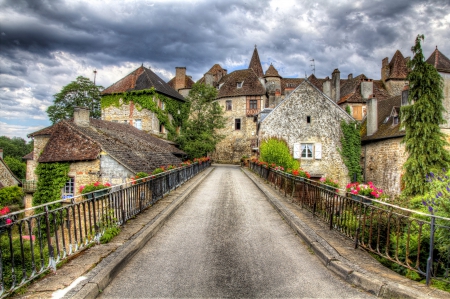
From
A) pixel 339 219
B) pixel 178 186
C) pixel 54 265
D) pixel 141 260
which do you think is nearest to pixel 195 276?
pixel 141 260

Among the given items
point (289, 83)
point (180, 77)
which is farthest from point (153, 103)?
point (289, 83)

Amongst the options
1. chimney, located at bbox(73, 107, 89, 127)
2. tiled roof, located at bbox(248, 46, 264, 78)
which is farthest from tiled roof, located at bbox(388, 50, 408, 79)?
chimney, located at bbox(73, 107, 89, 127)

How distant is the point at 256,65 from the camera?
5525cm

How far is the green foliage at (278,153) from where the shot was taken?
29.4 metres

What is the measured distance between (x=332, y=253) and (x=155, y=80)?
41.8 m

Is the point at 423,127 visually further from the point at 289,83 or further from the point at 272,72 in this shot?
the point at 289,83

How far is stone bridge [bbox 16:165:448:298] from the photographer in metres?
4.44

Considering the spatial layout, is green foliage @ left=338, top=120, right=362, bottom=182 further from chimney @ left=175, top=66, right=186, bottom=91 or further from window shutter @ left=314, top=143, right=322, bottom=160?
chimney @ left=175, top=66, right=186, bottom=91

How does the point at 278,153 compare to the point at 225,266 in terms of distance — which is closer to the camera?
the point at 225,266

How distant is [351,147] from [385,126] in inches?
146

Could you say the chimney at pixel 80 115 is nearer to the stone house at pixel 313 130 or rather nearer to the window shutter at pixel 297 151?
the stone house at pixel 313 130

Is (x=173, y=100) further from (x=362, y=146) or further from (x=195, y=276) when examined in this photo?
(x=195, y=276)

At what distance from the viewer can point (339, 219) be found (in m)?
7.46

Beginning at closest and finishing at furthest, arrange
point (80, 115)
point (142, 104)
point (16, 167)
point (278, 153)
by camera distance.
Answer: point (80, 115), point (278, 153), point (142, 104), point (16, 167)
